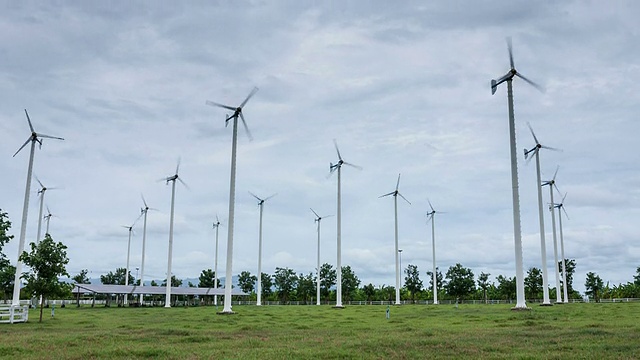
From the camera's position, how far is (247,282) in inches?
Answer: 6836

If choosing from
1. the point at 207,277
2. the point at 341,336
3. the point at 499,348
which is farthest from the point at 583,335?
the point at 207,277

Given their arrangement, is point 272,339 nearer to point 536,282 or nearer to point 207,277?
point 536,282

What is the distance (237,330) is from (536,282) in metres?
105

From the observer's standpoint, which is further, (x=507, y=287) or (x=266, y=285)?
(x=266, y=285)

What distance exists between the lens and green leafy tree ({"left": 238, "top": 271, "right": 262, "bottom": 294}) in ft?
567

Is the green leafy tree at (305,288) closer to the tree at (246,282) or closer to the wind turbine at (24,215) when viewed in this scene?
the tree at (246,282)

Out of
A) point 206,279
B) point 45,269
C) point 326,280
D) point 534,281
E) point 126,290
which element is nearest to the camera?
point 45,269

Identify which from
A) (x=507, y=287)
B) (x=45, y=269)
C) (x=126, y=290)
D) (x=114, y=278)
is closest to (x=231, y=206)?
(x=45, y=269)

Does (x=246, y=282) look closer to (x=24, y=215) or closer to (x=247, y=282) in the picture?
(x=247, y=282)

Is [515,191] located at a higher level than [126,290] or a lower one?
higher

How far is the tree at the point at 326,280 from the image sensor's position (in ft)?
488

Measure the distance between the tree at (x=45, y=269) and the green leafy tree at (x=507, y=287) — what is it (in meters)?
104

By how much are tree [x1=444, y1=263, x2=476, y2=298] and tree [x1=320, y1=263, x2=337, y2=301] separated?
2937 cm

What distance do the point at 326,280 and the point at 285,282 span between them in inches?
484
